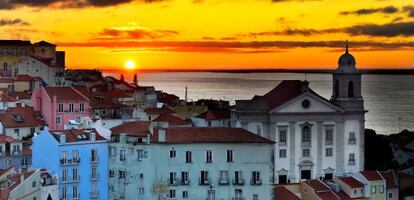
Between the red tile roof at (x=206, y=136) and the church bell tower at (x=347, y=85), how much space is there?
1201cm

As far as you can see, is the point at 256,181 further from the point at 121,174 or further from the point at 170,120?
the point at 170,120

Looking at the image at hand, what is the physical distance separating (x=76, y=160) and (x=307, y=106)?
16421 millimetres

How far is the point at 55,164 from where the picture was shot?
136 ft

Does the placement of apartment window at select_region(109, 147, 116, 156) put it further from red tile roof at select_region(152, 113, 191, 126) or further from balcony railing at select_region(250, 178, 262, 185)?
red tile roof at select_region(152, 113, 191, 126)

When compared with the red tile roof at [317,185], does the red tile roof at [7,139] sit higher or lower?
higher

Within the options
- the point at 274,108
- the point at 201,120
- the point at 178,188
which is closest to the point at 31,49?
the point at 201,120

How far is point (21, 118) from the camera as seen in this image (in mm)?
51875

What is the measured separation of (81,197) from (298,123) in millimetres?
15697

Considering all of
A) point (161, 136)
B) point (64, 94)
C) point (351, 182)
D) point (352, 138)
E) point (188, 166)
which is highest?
point (64, 94)

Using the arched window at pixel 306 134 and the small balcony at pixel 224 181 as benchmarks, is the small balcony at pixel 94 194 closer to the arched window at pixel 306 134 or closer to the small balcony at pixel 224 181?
the small balcony at pixel 224 181

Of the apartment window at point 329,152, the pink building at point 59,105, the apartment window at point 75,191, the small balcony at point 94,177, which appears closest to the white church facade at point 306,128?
the apartment window at point 329,152

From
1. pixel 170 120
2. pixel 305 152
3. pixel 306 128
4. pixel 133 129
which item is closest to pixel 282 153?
pixel 305 152

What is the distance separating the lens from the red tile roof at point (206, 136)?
42209 mm

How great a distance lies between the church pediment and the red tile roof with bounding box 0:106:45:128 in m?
15.2
